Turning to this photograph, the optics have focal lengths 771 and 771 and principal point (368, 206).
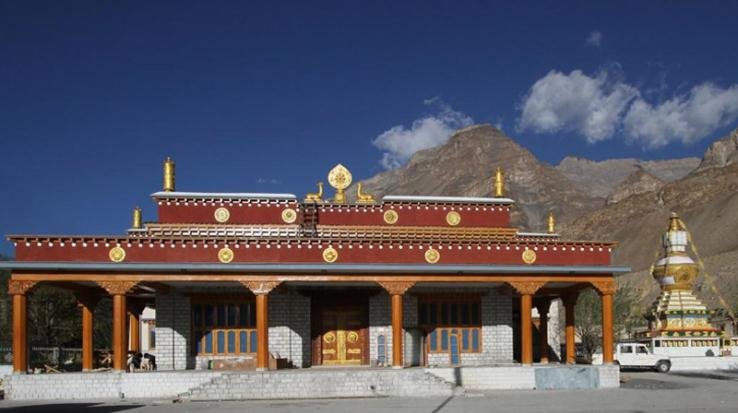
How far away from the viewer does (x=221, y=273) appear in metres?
25.6

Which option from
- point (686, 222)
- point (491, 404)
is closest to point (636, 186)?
point (686, 222)

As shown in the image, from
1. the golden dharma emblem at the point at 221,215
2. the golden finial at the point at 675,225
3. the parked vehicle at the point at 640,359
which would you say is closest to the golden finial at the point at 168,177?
the golden dharma emblem at the point at 221,215

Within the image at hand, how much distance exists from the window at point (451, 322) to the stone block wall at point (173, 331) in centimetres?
900

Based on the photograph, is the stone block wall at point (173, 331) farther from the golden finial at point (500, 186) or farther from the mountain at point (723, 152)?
the mountain at point (723, 152)

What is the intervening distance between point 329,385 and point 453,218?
9.79 metres

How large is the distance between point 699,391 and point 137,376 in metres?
18.8

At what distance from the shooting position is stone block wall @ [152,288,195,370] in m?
28.6

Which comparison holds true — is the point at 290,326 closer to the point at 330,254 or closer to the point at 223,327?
the point at 223,327

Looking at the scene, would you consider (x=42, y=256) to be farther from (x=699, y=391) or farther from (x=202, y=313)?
(x=699, y=391)

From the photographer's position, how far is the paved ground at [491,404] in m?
21.0

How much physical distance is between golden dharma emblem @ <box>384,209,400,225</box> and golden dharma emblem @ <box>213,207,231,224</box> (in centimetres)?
631

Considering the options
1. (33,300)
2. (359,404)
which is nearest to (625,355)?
(359,404)

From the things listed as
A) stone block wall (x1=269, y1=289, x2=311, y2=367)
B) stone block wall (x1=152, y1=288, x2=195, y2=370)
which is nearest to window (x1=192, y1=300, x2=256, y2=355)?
stone block wall (x1=152, y1=288, x2=195, y2=370)

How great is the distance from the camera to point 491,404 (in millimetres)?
22078
